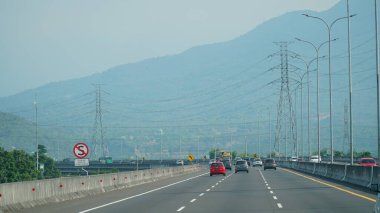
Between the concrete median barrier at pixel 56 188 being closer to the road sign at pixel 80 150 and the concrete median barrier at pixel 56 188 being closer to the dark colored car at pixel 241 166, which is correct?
the road sign at pixel 80 150

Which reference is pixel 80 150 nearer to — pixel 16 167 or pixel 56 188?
pixel 56 188

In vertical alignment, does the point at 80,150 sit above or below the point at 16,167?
above

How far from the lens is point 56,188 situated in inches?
1259

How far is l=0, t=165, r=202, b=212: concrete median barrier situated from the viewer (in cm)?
2581

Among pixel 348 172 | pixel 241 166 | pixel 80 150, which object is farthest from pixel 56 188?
pixel 241 166

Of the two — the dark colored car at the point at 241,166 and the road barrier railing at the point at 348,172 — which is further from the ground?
the road barrier railing at the point at 348,172

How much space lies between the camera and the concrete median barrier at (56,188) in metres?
25.8

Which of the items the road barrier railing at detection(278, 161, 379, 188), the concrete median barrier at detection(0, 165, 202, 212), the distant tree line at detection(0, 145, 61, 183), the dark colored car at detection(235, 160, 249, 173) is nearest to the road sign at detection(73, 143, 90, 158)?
the concrete median barrier at detection(0, 165, 202, 212)

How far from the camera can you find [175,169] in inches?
3098

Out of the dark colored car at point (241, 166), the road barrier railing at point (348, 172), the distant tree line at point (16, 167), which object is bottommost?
the distant tree line at point (16, 167)

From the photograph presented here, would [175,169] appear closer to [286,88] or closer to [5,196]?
[286,88]

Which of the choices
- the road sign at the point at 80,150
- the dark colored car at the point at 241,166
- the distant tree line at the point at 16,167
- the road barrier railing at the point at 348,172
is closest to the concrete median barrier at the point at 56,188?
the road sign at the point at 80,150

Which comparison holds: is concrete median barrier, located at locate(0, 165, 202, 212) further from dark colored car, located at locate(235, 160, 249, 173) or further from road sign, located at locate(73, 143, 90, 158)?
dark colored car, located at locate(235, 160, 249, 173)

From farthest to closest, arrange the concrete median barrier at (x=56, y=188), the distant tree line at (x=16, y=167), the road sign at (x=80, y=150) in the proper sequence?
the distant tree line at (x=16, y=167), the road sign at (x=80, y=150), the concrete median barrier at (x=56, y=188)
